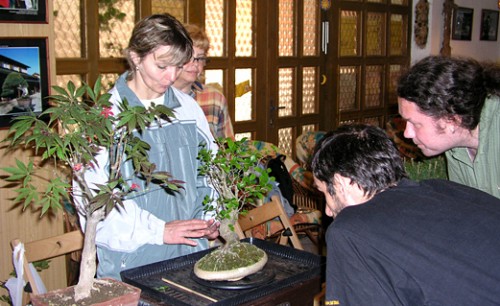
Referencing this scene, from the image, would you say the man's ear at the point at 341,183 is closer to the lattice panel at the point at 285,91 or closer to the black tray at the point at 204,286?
the black tray at the point at 204,286

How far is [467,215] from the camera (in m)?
1.47

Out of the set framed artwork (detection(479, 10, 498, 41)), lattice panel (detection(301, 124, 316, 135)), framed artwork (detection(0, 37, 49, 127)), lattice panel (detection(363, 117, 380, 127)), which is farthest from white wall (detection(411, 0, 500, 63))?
framed artwork (detection(0, 37, 49, 127))

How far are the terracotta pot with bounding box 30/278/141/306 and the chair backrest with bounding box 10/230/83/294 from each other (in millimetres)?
418

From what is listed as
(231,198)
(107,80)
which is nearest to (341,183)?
(231,198)

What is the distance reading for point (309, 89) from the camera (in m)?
5.79

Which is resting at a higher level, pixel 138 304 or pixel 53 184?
pixel 53 184

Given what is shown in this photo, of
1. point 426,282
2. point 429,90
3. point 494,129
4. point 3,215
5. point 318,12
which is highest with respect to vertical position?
point 318,12

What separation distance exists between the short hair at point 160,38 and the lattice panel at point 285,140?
10.5 ft

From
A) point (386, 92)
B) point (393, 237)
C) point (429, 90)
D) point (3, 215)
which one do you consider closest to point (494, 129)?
point (429, 90)

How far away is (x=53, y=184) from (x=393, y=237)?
90 centimetres

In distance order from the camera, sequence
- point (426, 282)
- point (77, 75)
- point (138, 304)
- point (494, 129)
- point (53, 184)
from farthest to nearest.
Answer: point (77, 75) → point (494, 129) → point (138, 304) → point (53, 184) → point (426, 282)

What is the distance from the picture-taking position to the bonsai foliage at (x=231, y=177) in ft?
7.01

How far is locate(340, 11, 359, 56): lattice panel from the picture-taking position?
19.7 feet

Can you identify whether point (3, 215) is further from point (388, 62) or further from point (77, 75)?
point (388, 62)
